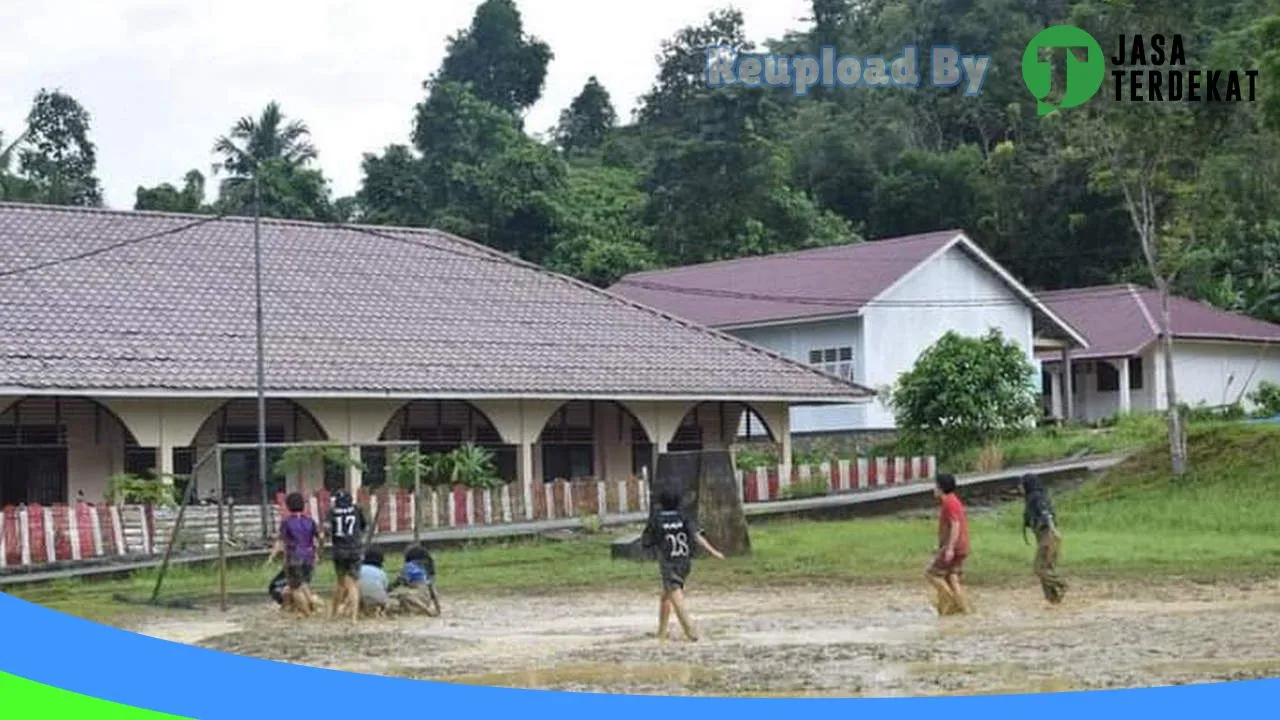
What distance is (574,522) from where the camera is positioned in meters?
27.4

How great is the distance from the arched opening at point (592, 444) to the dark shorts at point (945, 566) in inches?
563

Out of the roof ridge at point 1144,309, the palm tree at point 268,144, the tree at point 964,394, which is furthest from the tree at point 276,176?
the roof ridge at point 1144,309

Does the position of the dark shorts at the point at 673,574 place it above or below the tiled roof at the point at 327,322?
below

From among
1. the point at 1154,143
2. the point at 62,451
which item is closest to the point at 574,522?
the point at 62,451

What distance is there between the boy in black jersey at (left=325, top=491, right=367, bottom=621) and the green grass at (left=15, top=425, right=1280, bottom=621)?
87.2 inches

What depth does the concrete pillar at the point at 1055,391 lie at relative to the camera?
45031 mm

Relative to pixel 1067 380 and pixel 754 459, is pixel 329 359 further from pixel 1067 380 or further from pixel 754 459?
pixel 1067 380

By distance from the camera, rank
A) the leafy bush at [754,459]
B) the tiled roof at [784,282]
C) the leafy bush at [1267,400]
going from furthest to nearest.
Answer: the leafy bush at [1267,400] < the tiled roof at [784,282] < the leafy bush at [754,459]

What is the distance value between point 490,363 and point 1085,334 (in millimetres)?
18563

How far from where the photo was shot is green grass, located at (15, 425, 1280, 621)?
820 inches

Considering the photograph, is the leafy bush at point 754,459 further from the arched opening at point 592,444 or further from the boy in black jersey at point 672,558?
the boy in black jersey at point 672,558

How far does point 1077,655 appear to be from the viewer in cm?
1378

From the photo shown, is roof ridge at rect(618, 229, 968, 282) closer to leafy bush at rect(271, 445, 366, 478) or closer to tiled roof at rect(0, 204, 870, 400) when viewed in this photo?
tiled roof at rect(0, 204, 870, 400)

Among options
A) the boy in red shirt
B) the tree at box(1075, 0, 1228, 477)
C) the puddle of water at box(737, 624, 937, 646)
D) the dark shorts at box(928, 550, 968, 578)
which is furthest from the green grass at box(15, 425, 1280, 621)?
the puddle of water at box(737, 624, 937, 646)
